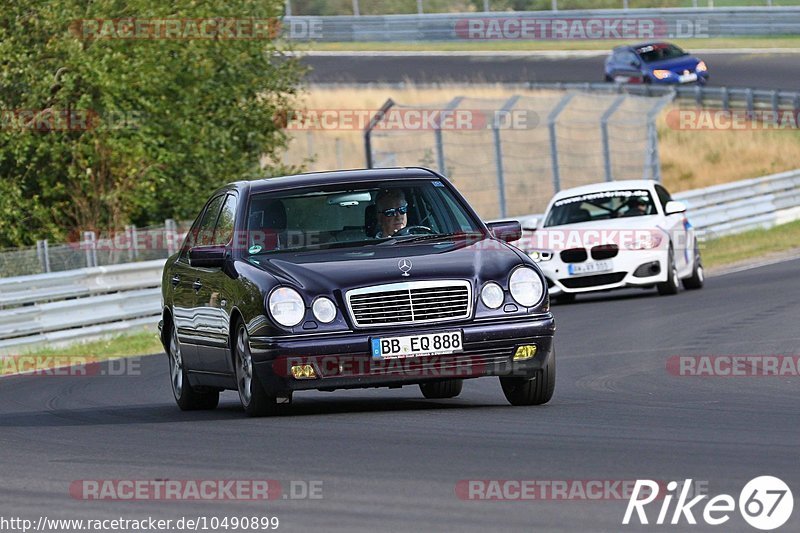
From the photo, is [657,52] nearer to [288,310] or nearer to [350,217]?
[350,217]

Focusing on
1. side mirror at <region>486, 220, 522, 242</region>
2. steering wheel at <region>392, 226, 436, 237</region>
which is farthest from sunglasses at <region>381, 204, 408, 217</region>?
side mirror at <region>486, 220, 522, 242</region>

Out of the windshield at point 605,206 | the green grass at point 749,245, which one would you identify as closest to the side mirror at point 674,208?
the windshield at point 605,206

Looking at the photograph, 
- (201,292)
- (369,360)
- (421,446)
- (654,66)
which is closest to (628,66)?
(654,66)

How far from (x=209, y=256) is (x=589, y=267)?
10775mm

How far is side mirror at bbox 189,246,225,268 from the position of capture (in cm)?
1096

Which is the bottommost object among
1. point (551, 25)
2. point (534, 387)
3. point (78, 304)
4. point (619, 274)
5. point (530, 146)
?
point (551, 25)

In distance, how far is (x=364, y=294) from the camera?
9.95m

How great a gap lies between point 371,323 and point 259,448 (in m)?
1.42

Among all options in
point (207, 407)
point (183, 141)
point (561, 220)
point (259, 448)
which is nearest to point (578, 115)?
point (183, 141)

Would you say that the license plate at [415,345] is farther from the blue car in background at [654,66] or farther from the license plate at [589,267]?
the blue car in background at [654,66]

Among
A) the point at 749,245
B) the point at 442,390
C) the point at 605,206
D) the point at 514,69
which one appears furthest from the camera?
the point at 514,69

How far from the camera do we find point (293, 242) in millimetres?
10898

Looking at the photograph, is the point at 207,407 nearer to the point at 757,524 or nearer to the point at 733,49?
the point at 757,524

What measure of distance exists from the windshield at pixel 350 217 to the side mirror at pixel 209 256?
0.19 meters
